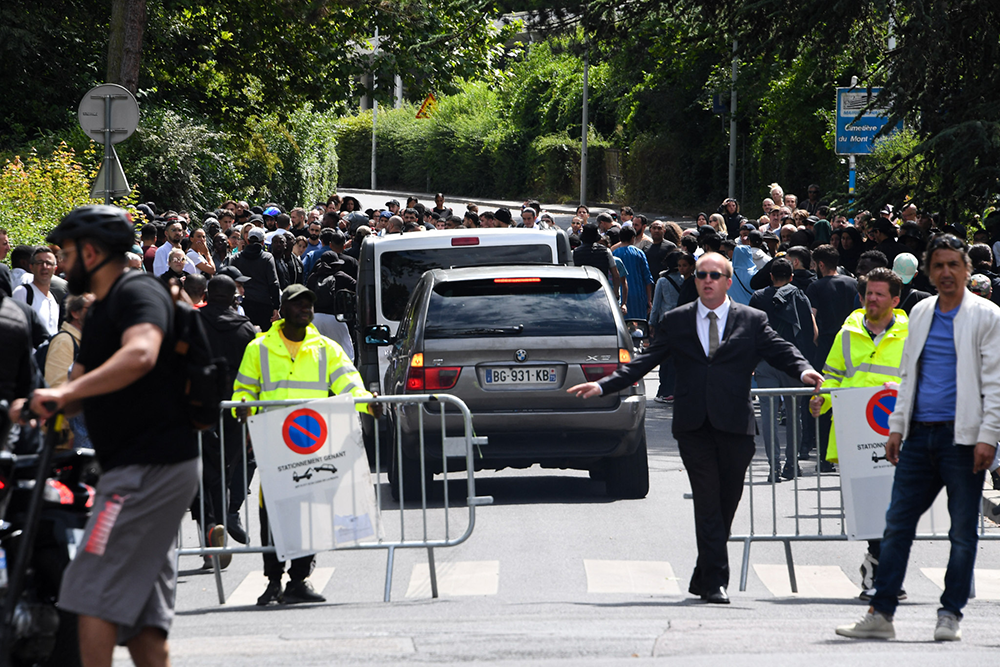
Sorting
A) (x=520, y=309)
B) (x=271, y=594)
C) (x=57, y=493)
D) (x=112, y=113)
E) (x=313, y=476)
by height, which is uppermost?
(x=112, y=113)

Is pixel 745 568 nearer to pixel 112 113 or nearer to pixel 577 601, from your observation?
pixel 577 601

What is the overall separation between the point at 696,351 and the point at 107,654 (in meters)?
3.82

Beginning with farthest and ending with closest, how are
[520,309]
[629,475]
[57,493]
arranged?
1. [629,475]
2. [520,309]
3. [57,493]

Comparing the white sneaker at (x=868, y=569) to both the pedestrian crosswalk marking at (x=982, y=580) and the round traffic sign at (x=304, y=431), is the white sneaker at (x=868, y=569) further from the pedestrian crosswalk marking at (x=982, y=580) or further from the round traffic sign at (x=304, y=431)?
the round traffic sign at (x=304, y=431)

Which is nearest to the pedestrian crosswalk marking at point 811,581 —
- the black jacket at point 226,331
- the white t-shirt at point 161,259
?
the black jacket at point 226,331

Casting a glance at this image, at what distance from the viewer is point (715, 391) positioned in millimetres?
7344

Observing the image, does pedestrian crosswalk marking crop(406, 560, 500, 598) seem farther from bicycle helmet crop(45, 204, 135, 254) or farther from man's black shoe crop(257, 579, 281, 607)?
bicycle helmet crop(45, 204, 135, 254)

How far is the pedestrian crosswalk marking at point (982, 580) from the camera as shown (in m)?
7.97

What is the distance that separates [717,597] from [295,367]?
2605 mm

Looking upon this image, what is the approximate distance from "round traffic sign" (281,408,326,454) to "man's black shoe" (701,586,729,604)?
217 centimetres

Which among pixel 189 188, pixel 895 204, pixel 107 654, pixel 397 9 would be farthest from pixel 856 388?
pixel 189 188

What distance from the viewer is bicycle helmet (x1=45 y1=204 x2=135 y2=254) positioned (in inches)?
182

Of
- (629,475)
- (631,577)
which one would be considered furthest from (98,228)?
(629,475)

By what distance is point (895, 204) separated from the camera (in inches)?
719
